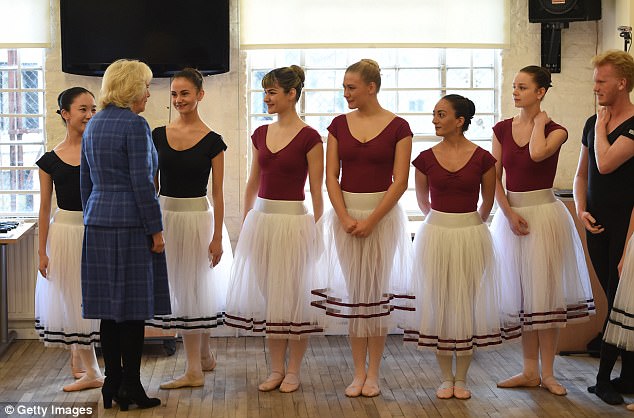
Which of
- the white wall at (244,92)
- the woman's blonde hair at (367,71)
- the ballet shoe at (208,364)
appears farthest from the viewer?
the white wall at (244,92)

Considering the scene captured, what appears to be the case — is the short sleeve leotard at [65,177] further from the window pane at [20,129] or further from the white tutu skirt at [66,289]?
the window pane at [20,129]

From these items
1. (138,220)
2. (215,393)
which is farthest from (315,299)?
(138,220)

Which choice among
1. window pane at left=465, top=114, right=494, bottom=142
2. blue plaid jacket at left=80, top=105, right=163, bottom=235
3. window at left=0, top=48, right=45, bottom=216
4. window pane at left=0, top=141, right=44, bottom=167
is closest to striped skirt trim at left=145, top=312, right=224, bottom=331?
blue plaid jacket at left=80, top=105, right=163, bottom=235

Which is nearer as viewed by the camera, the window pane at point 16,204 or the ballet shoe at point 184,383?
the ballet shoe at point 184,383

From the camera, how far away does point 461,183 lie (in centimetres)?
475

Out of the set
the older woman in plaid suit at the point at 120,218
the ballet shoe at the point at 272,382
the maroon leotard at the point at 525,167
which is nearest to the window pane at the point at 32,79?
the older woman in plaid suit at the point at 120,218

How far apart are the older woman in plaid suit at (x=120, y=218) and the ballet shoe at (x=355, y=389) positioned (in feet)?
3.58

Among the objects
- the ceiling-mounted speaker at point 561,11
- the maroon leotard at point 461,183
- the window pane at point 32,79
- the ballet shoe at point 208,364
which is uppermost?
the ceiling-mounted speaker at point 561,11

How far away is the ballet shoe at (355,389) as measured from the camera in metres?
4.86

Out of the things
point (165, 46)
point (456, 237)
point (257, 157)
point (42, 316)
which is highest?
point (165, 46)

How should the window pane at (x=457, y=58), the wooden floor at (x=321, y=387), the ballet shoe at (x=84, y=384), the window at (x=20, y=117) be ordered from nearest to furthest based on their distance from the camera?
the wooden floor at (x=321, y=387), the ballet shoe at (x=84, y=384), the window at (x=20, y=117), the window pane at (x=457, y=58)

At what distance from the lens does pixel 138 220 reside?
437 cm

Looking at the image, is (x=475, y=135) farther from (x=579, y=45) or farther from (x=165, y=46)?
(x=165, y=46)

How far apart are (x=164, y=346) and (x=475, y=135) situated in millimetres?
2465
